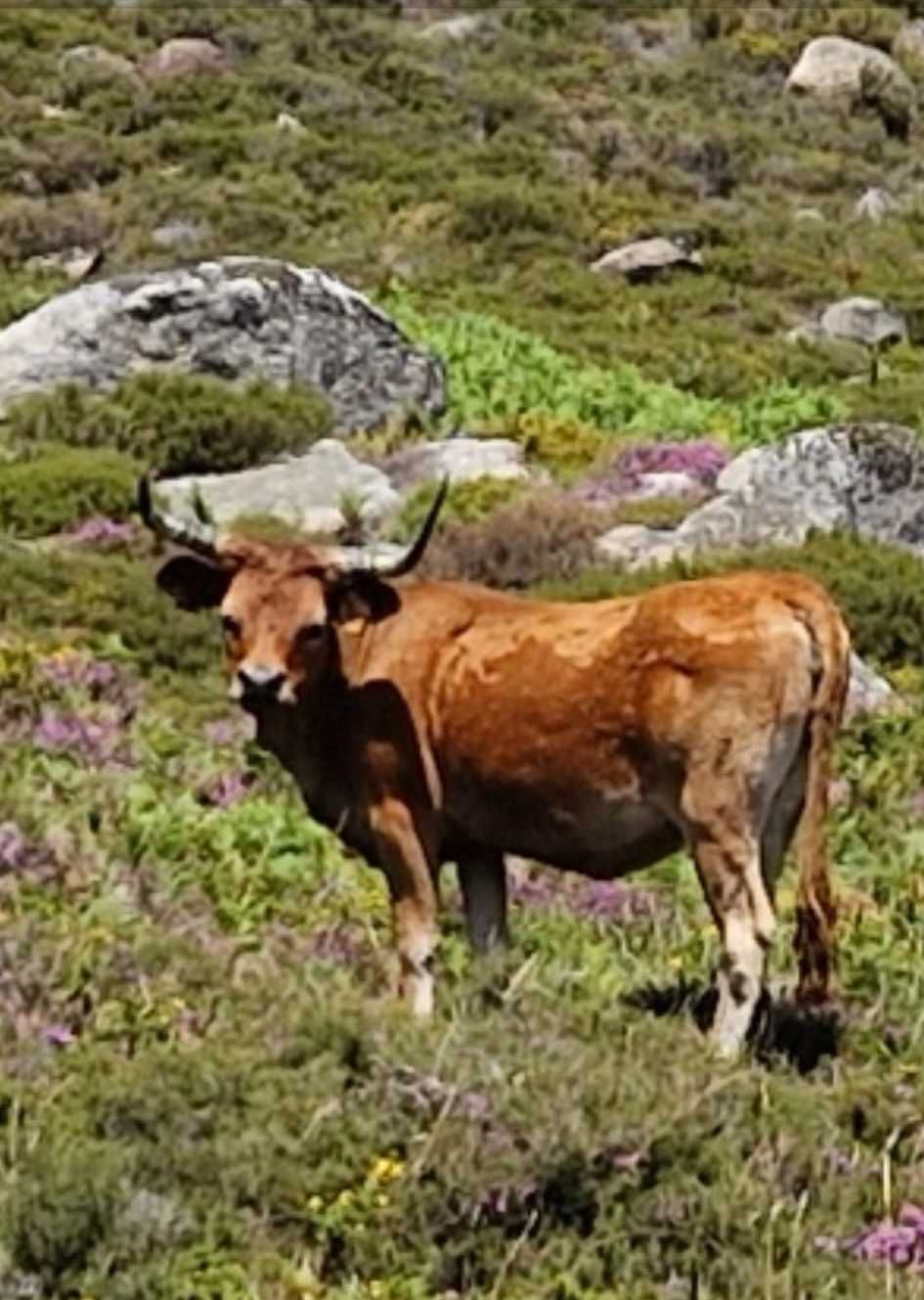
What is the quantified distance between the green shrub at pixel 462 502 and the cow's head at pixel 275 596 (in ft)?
32.7

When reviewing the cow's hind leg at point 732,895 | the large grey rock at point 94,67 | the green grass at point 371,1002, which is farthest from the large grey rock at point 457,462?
the large grey rock at point 94,67

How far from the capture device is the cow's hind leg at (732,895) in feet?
25.3

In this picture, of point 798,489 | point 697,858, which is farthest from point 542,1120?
point 798,489

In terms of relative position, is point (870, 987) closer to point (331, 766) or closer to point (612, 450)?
point (331, 766)

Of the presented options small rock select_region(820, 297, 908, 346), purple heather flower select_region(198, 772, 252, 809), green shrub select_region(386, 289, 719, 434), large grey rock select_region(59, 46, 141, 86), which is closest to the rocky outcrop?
green shrub select_region(386, 289, 719, 434)

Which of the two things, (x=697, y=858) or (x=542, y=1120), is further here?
(x=697, y=858)

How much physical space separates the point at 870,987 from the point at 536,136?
112 feet

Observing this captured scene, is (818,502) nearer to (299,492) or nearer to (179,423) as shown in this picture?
(299,492)

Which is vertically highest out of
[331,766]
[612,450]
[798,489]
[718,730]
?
[718,730]

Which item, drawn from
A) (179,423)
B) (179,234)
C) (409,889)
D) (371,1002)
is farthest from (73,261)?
(371,1002)

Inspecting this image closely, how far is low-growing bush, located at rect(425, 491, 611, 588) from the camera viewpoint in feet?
58.6

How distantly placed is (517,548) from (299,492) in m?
2.54

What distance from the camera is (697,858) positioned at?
7758 mm

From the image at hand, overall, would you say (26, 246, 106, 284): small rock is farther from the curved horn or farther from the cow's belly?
the cow's belly
